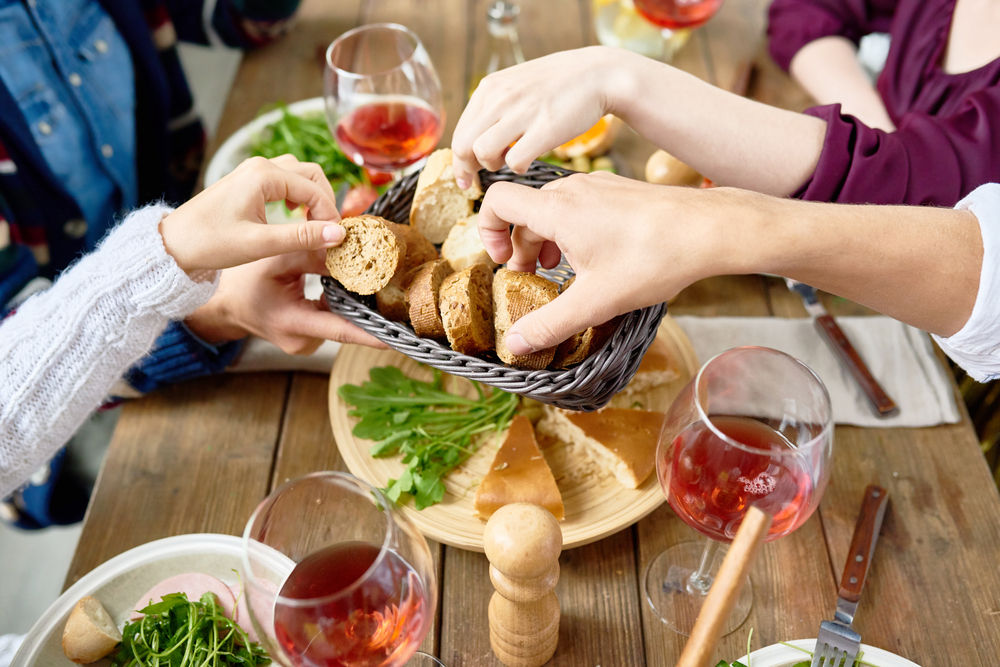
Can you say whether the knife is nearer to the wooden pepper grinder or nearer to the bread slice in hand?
the wooden pepper grinder

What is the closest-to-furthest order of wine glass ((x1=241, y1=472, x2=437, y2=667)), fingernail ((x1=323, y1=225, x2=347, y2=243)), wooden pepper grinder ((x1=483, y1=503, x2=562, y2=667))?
wine glass ((x1=241, y1=472, x2=437, y2=667)) → wooden pepper grinder ((x1=483, y1=503, x2=562, y2=667)) → fingernail ((x1=323, y1=225, x2=347, y2=243))

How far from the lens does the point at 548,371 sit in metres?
0.87

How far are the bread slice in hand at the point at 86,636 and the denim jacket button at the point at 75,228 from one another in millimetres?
942

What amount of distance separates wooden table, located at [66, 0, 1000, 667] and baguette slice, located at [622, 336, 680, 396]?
164 mm

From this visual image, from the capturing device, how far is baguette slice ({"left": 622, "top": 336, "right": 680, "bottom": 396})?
110 cm

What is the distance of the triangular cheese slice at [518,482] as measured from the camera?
0.94m

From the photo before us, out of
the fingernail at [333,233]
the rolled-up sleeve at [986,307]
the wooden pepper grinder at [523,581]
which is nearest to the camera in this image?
the wooden pepper grinder at [523,581]

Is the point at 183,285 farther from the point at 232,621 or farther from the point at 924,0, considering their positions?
the point at 924,0

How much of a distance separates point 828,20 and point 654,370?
957 mm

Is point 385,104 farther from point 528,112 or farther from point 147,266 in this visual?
point 147,266

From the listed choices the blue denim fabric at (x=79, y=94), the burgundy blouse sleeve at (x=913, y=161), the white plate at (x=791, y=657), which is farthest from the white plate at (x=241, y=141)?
the white plate at (x=791, y=657)

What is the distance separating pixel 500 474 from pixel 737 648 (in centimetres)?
37

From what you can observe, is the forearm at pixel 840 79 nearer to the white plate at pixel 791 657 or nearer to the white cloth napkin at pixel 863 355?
the white cloth napkin at pixel 863 355

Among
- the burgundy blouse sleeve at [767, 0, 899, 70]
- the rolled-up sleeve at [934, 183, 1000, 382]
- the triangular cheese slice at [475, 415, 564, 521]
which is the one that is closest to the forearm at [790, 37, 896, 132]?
the burgundy blouse sleeve at [767, 0, 899, 70]
